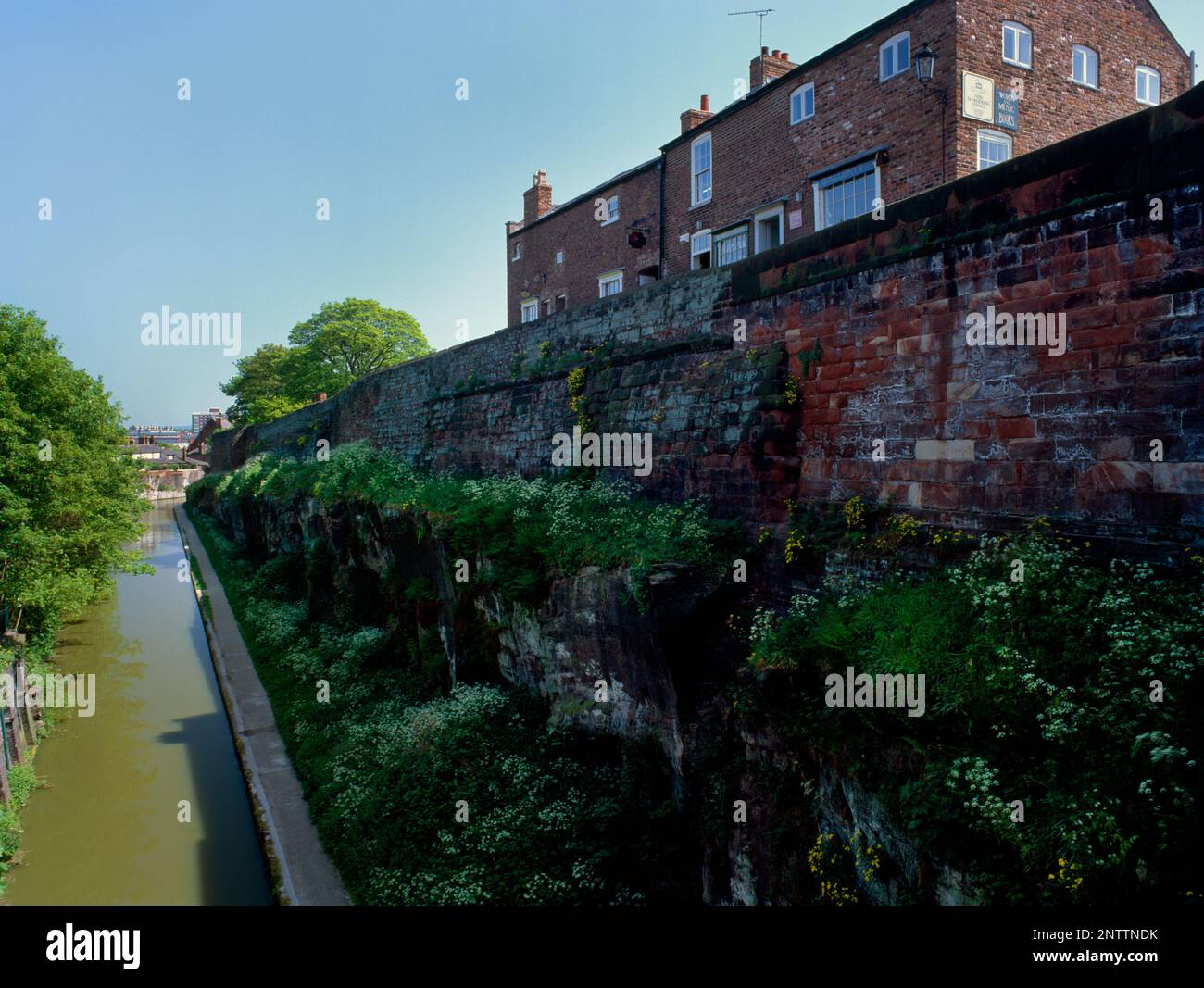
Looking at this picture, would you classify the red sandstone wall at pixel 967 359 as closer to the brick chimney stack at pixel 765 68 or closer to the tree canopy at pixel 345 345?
the brick chimney stack at pixel 765 68

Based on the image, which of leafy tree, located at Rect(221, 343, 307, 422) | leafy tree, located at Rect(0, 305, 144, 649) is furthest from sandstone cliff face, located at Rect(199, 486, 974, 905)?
leafy tree, located at Rect(221, 343, 307, 422)

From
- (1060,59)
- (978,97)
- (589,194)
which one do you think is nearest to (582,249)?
(589,194)

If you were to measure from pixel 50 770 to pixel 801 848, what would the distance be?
1606cm

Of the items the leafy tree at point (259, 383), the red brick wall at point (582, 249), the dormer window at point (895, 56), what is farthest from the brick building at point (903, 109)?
the leafy tree at point (259, 383)

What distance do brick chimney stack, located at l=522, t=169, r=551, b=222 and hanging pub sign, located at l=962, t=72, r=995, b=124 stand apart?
62.4 feet

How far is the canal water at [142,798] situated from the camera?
38.4ft

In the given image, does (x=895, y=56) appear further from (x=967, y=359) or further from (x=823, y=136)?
(x=967, y=359)

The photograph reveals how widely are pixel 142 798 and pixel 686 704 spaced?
1171 cm

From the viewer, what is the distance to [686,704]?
9.10 meters

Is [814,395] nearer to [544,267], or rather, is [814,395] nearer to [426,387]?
[426,387]

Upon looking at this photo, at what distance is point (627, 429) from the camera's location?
11.8 m

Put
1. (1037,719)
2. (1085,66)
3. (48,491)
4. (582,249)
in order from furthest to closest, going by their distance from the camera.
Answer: (582,249)
(48,491)
(1085,66)
(1037,719)

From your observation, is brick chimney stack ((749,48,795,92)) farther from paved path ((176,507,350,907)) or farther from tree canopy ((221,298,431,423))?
tree canopy ((221,298,431,423))

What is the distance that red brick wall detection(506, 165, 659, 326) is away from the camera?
2266 cm
